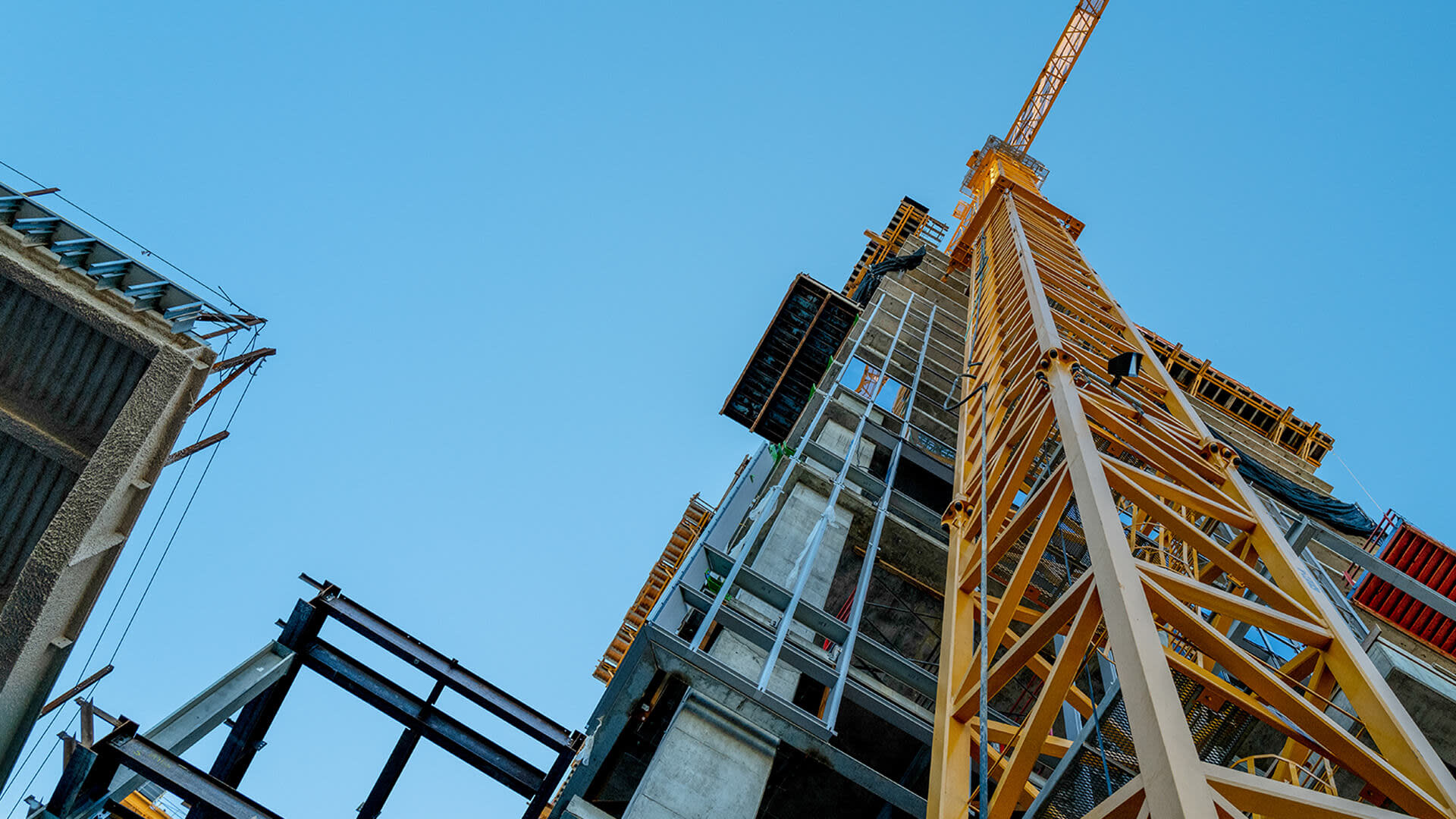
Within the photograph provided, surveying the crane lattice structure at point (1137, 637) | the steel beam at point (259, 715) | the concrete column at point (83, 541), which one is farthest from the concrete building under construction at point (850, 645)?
the concrete column at point (83, 541)

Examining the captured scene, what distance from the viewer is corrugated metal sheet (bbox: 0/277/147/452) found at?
401 inches

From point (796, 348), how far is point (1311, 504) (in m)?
18.7

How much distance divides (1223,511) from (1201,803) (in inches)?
210

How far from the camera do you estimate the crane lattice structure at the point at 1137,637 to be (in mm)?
4691

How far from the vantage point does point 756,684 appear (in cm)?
875

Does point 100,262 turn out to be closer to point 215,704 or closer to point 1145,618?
point 215,704

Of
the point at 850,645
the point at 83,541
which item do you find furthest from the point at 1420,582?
the point at 83,541

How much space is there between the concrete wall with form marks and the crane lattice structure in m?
8.28

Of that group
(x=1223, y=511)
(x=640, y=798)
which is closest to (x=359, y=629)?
(x=640, y=798)

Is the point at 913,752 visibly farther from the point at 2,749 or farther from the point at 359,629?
the point at 2,749

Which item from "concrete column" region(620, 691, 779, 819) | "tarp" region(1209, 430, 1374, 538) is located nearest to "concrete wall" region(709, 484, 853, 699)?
"concrete column" region(620, 691, 779, 819)

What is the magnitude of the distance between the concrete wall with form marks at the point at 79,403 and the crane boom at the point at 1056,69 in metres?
58.2

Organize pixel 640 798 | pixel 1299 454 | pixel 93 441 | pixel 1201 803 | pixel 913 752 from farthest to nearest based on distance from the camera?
1. pixel 1299 454
2. pixel 913 752
3. pixel 93 441
4. pixel 640 798
5. pixel 1201 803

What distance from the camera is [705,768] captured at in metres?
A: 8.02
